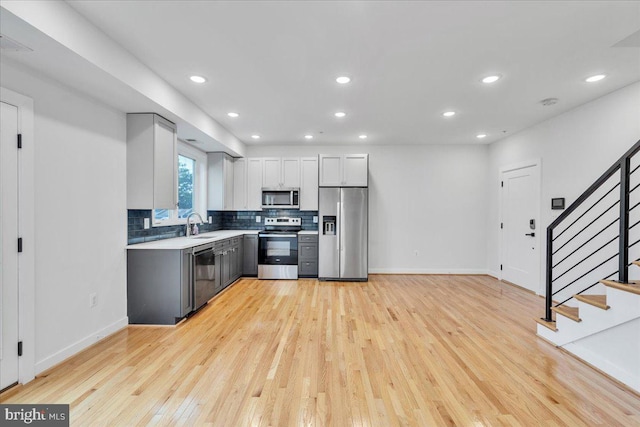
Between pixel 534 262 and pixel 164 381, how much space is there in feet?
16.7

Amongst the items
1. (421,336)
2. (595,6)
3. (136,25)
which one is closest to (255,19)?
(136,25)

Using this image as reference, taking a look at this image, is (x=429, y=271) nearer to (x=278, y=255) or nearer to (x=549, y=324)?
(x=549, y=324)

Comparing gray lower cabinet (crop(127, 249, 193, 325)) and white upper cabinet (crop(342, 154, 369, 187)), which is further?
white upper cabinet (crop(342, 154, 369, 187))

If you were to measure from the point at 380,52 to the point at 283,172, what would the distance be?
3.48 meters

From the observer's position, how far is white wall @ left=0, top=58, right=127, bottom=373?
2242mm

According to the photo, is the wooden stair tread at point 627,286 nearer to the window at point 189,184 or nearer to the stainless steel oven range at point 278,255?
the stainless steel oven range at point 278,255

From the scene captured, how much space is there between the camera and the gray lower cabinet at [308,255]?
5.30 metres

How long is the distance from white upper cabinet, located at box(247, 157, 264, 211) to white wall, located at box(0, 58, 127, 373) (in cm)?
266

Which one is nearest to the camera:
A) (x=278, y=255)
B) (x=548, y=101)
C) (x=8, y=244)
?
(x=8, y=244)

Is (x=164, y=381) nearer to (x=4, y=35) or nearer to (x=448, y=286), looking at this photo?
(x=4, y=35)

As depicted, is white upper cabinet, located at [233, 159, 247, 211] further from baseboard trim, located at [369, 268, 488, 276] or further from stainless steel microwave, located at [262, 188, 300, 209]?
baseboard trim, located at [369, 268, 488, 276]

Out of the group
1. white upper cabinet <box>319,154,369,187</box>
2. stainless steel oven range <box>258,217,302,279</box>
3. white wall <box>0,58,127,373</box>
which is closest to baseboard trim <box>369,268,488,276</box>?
stainless steel oven range <box>258,217,302,279</box>

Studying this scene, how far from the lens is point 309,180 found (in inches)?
221

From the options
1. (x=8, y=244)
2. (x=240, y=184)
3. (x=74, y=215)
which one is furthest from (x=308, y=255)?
(x=8, y=244)
